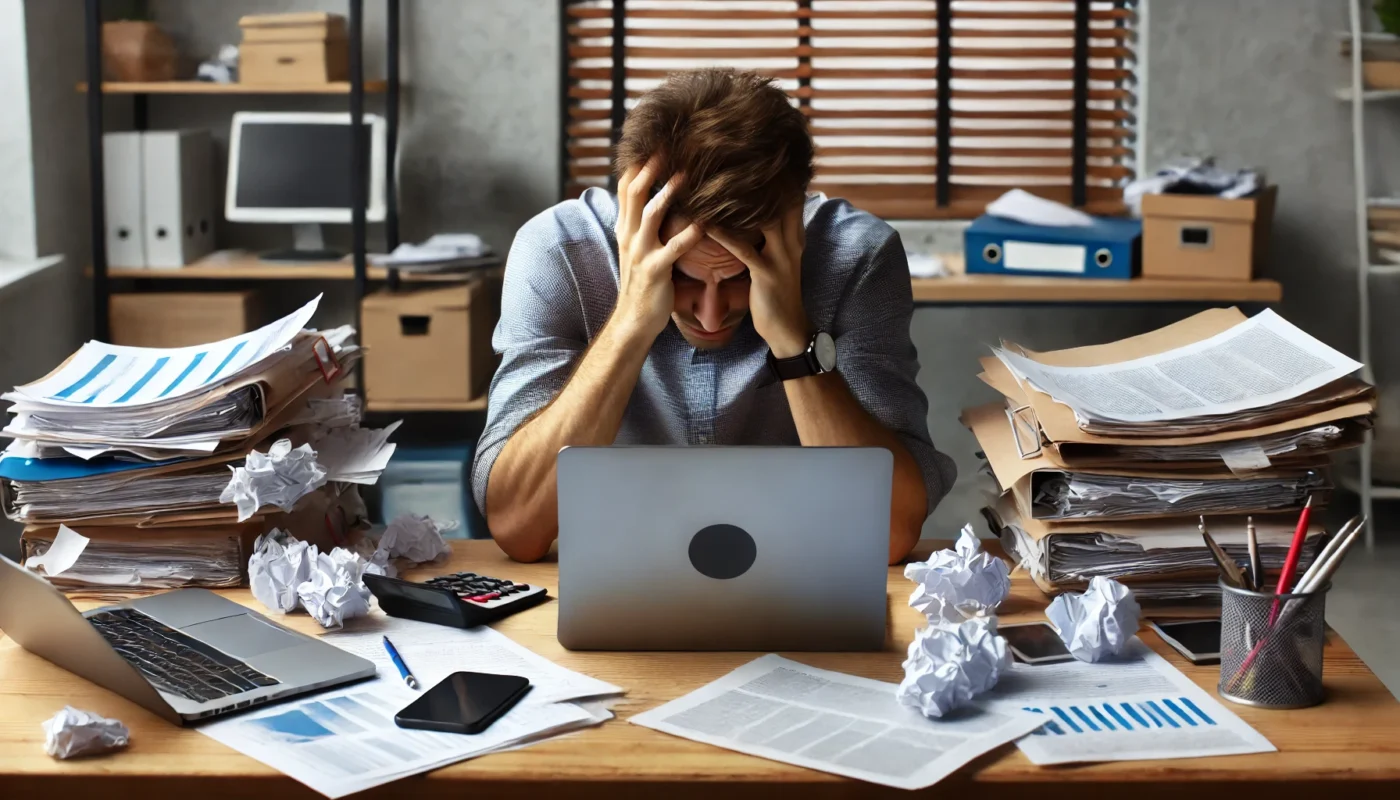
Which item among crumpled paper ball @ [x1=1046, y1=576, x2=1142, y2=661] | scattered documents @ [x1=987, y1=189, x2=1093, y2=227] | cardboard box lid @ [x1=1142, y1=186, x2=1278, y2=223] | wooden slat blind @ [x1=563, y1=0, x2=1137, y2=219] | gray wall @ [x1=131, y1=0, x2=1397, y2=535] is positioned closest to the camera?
crumpled paper ball @ [x1=1046, y1=576, x2=1142, y2=661]

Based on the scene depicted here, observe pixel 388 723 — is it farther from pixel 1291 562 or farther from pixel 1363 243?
pixel 1363 243

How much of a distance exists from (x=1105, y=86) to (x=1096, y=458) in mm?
3106

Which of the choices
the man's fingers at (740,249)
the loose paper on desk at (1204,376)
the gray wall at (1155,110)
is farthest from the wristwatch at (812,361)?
the gray wall at (1155,110)

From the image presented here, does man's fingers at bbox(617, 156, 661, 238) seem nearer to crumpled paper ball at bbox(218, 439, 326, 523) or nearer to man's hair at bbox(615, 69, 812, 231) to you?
man's hair at bbox(615, 69, 812, 231)

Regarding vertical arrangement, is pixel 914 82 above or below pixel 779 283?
above

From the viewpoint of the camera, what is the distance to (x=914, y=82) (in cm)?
414

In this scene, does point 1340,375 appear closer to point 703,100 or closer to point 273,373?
point 703,100

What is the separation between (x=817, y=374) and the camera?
1643 mm

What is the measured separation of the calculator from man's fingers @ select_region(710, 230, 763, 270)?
1.43 ft

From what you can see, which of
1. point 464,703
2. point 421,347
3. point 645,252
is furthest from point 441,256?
point 464,703

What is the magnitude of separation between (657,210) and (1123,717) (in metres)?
0.74

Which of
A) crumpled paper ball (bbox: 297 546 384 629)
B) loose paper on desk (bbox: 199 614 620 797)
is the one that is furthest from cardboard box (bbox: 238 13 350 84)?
loose paper on desk (bbox: 199 614 620 797)

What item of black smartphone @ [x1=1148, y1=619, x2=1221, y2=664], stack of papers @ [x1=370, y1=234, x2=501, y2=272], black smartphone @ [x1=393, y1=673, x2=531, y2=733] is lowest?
black smartphone @ [x1=1148, y1=619, x2=1221, y2=664]

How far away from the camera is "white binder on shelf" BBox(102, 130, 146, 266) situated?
12.0 feet
